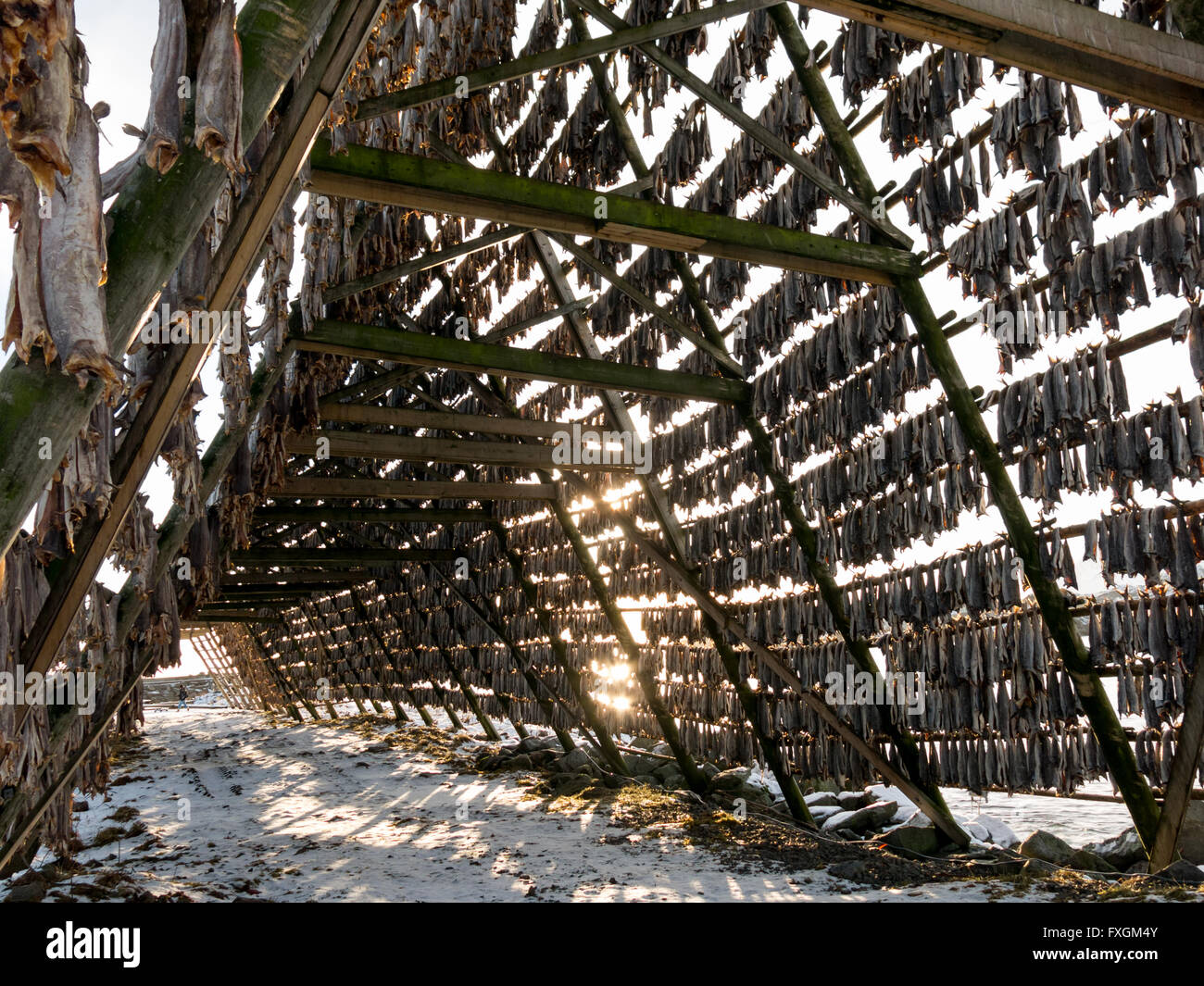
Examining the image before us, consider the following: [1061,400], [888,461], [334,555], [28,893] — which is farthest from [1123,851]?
[334,555]

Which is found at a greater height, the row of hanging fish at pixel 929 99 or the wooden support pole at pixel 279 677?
the row of hanging fish at pixel 929 99

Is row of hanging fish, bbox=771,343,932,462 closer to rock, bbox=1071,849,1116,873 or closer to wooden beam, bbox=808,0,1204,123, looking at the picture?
wooden beam, bbox=808,0,1204,123

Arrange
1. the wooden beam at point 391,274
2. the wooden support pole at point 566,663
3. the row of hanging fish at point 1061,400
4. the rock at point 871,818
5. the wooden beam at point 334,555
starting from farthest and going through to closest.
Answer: the wooden beam at point 334,555 < the wooden support pole at point 566,663 < the rock at point 871,818 < the wooden beam at point 391,274 < the row of hanging fish at point 1061,400

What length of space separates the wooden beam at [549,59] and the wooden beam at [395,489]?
5.10 metres

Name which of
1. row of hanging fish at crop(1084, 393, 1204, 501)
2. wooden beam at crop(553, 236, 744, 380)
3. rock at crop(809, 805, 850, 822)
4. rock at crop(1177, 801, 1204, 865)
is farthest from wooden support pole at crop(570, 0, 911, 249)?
rock at crop(809, 805, 850, 822)

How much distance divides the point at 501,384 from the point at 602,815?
5.66m

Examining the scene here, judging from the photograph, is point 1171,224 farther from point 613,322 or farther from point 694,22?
point 613,322

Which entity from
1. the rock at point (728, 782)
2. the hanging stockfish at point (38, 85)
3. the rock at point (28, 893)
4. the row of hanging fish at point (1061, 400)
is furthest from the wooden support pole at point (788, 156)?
the rock at point (28, 893)

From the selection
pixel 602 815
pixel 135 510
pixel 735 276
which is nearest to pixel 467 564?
pixel 602 815

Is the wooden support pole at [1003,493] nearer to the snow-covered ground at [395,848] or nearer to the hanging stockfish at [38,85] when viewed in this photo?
the snow-covered ground at [395,848]

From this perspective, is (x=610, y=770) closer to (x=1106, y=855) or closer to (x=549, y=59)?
(x=1106, y=855)

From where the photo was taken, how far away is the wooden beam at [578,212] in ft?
14.3

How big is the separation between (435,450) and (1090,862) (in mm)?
6591

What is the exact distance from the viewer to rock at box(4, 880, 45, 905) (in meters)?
5.76
